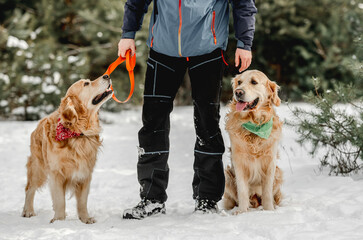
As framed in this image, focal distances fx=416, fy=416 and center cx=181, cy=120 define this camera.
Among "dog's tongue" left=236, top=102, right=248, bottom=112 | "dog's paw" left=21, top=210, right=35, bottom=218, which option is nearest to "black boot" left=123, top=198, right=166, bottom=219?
"dog's paw" left=21, top=210, right=35, bottom=218

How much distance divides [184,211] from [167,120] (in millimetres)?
729

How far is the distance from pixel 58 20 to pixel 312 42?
676 centimetres

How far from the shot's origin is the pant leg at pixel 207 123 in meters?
2.96

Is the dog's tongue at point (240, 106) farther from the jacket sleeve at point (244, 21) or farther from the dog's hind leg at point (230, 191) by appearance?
the dog's hind leg at point (230, 191)

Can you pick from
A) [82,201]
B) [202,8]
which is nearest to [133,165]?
[82,201]

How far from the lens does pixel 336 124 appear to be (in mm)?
3803

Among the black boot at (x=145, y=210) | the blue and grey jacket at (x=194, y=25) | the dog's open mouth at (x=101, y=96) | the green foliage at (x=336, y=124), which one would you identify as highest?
the blue and grey jacket at (x=194, y=25)

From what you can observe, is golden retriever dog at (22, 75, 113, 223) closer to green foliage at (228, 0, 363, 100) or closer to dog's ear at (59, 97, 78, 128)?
dog's ear at (59, 97, 78, 128)

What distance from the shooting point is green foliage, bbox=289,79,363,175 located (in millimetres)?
3742

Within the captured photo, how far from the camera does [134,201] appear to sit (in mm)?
3664

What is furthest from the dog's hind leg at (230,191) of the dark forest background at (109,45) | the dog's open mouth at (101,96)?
the dark forest background at (109,45)

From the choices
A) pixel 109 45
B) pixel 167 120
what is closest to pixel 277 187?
Answer: pixel 167 120

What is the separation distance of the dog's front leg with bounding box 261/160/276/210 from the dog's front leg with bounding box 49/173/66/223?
1478mm

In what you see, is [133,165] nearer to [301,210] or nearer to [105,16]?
[301,210]
